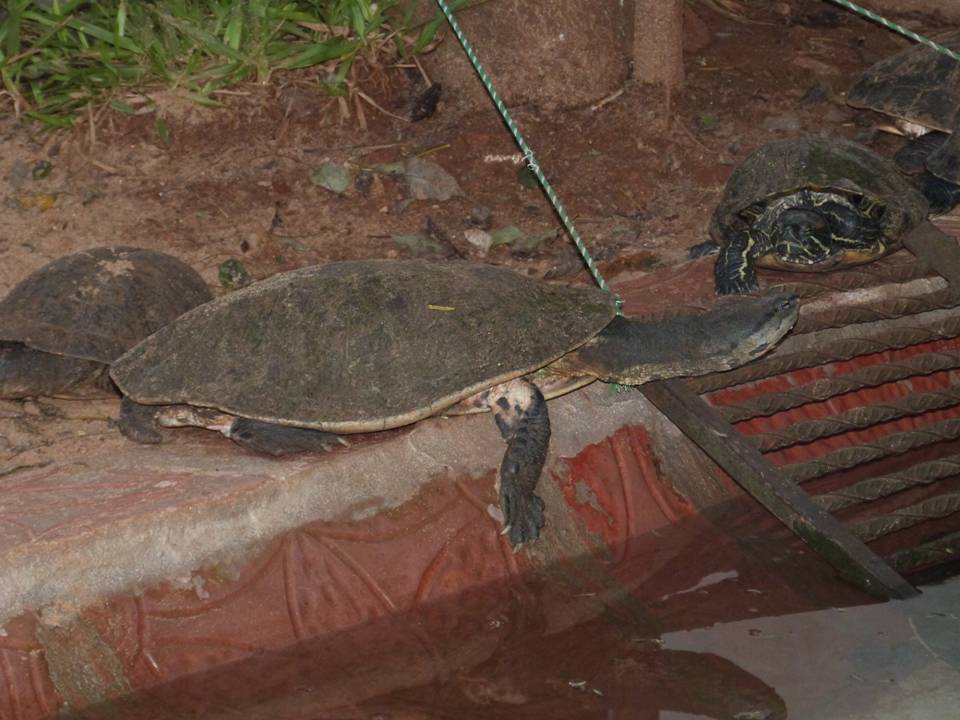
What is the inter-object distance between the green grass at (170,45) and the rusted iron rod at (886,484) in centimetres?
341

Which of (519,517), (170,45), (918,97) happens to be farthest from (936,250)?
(170,45)

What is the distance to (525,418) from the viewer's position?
3.56 m

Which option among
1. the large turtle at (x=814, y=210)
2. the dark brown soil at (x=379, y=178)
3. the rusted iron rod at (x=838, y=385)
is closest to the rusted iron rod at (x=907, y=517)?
the rusted iron rod at (x=838, y=385)

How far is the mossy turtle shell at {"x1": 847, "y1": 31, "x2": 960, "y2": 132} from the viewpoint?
19.4ft

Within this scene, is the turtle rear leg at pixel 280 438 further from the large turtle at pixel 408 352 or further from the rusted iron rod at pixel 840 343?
the rusted iron rod at pixel 840 343

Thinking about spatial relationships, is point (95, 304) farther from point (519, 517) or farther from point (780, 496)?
point (780, 496)

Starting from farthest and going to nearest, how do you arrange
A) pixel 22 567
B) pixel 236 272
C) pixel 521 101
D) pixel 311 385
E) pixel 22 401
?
pixel 521 101, pixel 236 272, pixel 22 401, pixel 311 385, pixel 22 567

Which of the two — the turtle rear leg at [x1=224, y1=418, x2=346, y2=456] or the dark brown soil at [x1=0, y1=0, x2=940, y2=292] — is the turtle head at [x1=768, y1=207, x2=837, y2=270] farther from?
the turtle rear leg at [x1=224, y1=418, x2=346, y2=456]

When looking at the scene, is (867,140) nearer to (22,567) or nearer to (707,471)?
(707,471)

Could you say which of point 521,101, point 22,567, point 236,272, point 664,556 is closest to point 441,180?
point 521,101

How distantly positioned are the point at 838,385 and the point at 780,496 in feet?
1.89

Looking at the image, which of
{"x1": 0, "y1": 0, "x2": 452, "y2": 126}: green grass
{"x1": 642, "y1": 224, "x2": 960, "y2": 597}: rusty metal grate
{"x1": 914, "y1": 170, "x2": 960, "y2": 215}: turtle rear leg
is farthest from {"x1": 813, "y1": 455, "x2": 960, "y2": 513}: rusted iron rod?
{"x1": 0, "y1": 0, "x2": 452, "y2": 126}: green grass

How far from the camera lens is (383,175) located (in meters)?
5.87

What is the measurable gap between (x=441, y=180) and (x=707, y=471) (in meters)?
2.43
